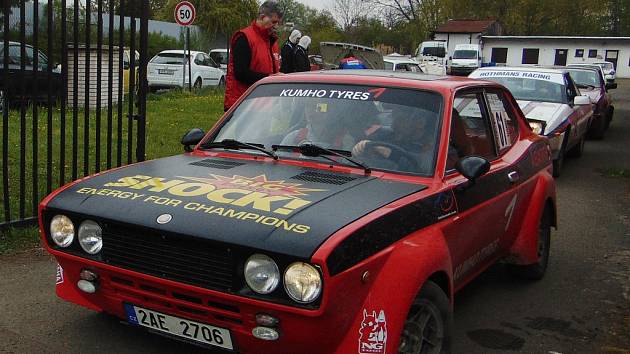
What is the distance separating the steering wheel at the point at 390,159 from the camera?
3.73m

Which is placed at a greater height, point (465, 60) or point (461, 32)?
point (461, 32)

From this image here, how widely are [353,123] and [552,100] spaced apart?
7.25 metres

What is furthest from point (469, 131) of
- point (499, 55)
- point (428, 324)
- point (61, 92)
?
point (499, 55)

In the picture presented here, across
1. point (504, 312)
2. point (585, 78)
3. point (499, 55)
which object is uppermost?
point (499, 55)

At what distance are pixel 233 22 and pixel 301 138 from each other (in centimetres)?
3308

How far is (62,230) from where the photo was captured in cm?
329

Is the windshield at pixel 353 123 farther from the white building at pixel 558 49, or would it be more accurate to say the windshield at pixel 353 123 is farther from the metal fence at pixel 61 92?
the white building at pixel 558 49

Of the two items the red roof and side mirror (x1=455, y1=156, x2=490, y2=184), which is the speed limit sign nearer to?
side mirror (x1=455, y1=156, x2=490, y2=184)

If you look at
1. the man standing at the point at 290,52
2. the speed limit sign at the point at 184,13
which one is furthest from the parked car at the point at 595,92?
the speed limit sign at the point at 184,13

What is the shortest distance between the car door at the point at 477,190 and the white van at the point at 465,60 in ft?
122

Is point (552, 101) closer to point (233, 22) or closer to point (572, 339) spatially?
point (572, 339)

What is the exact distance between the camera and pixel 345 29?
5575cm

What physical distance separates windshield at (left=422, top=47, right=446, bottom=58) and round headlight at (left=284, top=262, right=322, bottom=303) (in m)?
40.1

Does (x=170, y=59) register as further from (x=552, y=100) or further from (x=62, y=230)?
(x=62, y=230)
